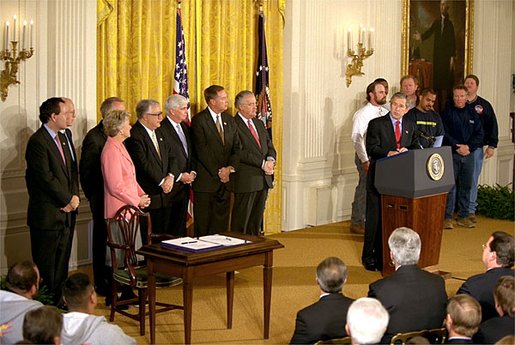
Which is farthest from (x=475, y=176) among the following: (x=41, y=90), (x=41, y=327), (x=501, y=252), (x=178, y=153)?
(x=41, y=327)

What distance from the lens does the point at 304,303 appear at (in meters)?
8.10

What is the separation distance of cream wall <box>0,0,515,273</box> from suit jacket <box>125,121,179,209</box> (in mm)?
866

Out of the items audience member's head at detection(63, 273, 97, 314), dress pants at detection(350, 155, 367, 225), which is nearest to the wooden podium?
dress pants at detection(350, 155, 367, 225)

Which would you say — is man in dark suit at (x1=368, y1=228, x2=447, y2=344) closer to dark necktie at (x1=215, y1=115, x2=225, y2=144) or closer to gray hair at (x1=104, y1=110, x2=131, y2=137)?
gray hair at (x1=104, y1=110, x2=131, y2=137)

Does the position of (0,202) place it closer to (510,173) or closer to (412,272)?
(412,272)

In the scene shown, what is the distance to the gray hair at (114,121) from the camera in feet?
25.1

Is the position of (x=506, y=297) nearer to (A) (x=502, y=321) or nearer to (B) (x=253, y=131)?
(A) (x=502, y=321)

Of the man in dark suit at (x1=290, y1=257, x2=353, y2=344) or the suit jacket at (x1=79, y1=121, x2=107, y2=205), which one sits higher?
the suit jacket at (x1=79, y1=121, x2=107, y2=205)

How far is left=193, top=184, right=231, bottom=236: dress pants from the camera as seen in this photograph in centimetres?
942

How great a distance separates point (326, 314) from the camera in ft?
17.1

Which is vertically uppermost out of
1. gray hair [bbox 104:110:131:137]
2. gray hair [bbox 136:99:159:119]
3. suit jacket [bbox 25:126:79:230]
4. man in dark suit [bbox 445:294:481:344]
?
gray hair [bbox 136:99:159:119]

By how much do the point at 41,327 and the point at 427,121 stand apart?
729 cm

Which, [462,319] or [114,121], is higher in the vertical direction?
[114,121]

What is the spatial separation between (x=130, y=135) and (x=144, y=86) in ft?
5.03
